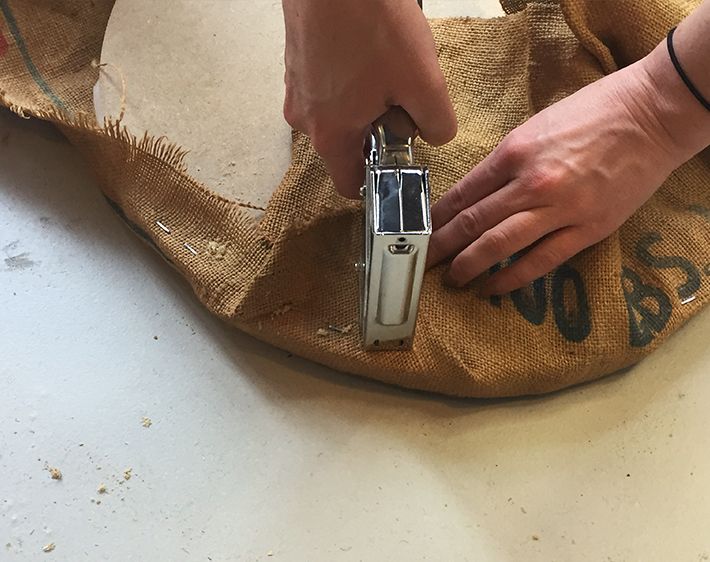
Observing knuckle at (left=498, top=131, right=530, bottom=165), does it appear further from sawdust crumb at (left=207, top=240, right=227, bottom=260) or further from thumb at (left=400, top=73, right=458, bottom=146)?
sawdust crumb at (left=207, top=240, right=227, bottom=260)

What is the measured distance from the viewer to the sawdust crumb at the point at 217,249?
63cm

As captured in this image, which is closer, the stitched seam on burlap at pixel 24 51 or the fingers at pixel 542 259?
the fingers at pixel 542 259

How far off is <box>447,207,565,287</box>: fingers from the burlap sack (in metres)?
0.04

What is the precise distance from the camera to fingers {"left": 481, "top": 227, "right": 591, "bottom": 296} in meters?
0.59

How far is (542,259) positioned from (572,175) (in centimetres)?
7

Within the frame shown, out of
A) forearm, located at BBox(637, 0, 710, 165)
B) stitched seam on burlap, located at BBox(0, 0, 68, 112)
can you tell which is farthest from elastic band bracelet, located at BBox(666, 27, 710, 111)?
stitched seam on burlap, located at BBox(0, 0, 68, 112)

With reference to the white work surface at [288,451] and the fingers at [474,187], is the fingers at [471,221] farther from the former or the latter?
the white work surface at [288,451]

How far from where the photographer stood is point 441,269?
62cm

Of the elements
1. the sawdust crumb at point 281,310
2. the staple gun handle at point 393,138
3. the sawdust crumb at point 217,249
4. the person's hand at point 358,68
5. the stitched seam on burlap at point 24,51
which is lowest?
the sawdust crumb at point 281,310

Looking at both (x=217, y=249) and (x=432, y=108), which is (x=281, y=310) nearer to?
(x=217, y=249)

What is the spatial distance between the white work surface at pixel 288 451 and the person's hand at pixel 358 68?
206mm

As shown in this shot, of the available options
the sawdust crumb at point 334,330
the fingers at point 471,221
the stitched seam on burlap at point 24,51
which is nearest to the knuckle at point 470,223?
the fingers at point 471,221

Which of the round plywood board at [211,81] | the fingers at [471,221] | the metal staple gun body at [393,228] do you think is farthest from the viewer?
the round plywood board at [211,81]

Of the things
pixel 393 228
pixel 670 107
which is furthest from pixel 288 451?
pixel 670 107
